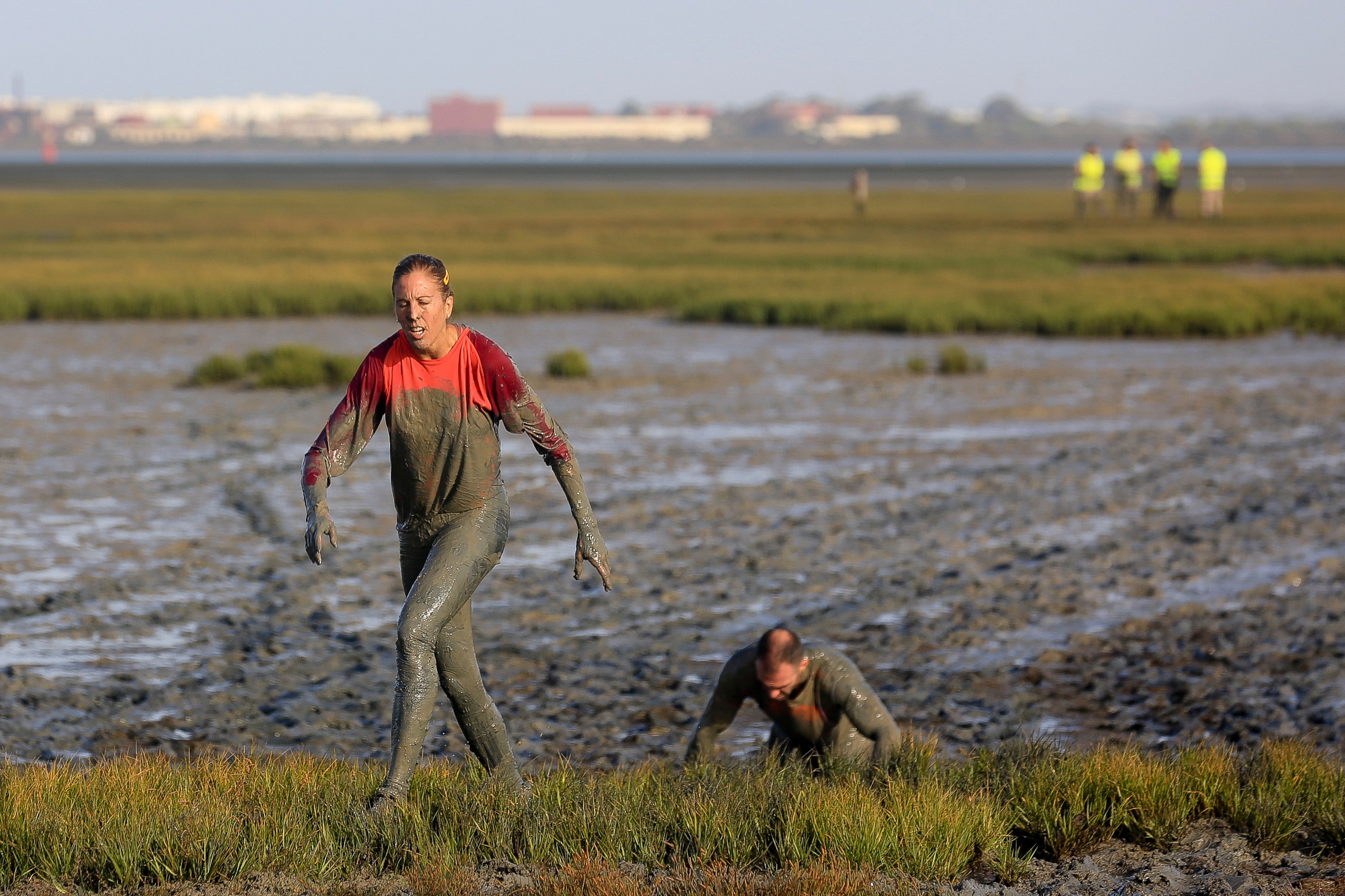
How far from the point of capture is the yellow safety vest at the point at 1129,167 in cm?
4581

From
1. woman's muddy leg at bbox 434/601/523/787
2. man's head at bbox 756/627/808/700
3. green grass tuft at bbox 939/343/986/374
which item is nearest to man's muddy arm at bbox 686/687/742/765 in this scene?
man's head at bbox 756/627/808/700

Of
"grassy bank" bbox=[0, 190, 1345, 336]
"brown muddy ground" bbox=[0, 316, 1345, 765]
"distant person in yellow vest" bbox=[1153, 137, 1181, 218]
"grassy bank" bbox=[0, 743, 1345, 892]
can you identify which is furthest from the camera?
"distant person in yellow vest" bbox=[1153, 137, 1181, 218]

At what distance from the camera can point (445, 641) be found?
20.4 feet

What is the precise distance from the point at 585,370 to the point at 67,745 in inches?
527

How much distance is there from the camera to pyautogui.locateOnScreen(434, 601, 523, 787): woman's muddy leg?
20.5 feet

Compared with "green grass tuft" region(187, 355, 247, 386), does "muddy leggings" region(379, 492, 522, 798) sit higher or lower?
higher

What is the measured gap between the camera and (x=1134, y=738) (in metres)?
8.16

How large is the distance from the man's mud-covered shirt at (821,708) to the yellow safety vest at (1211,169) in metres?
41.5

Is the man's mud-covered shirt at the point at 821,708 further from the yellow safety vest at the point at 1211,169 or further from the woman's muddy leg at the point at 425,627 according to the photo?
the yellow safety vest at the point at 1211,169

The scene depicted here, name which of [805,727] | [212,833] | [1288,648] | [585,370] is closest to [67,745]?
[212,833]

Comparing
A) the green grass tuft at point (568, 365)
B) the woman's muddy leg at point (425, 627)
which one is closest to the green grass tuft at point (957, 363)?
the green grass tuft at point (568, 365)

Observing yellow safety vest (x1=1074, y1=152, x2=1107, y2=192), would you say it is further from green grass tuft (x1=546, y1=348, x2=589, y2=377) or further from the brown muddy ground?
green grass tuft (x1=546, y1=348, x2=589, y2=377)

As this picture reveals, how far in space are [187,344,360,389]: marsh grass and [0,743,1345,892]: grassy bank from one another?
45.4 ft

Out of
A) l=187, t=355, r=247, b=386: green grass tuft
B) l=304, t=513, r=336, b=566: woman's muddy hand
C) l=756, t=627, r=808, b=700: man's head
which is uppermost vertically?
l=304, t=513, r=336, b=566: woman's muddy hand
